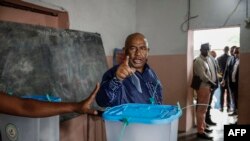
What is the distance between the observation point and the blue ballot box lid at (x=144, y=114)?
0.84m

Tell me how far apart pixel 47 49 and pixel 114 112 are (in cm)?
172

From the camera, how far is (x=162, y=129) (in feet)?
2.80

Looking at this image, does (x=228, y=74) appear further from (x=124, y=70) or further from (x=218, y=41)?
(x=124, y=70)

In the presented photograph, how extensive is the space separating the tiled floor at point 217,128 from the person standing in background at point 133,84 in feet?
8.90

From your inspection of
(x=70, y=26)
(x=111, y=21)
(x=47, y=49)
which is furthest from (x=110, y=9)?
(x=47, y=49)

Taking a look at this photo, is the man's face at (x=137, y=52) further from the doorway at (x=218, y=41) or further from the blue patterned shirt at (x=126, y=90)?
the doorway at (x=218, y=41)

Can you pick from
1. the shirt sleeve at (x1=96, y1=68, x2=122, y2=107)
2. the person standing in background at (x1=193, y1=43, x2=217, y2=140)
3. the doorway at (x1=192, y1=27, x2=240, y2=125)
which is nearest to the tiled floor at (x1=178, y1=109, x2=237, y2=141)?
the doorway at (x1=192, y1=27, x2=240, y2=125)

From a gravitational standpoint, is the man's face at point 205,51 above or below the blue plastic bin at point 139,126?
above

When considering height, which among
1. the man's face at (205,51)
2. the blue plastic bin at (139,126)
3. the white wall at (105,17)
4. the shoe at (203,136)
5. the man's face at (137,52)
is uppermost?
the white wall at (105,17)

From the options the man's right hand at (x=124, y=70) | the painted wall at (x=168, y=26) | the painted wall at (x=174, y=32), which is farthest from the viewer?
the painted wall at (x=174, y=32)

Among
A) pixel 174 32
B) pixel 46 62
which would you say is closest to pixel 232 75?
pixel 174 32

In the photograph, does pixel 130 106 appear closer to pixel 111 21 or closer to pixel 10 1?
pixel 10 1

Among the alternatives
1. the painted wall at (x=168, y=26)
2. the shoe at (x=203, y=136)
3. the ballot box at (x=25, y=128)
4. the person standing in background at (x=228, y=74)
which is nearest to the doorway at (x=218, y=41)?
the person standing in background at (x=228, y=74)

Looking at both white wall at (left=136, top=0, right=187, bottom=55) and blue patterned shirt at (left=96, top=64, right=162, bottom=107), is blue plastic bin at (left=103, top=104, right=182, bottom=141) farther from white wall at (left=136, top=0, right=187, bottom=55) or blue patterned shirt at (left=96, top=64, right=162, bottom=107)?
white wall at (left=136, top=0, right=187, bottom=55)
